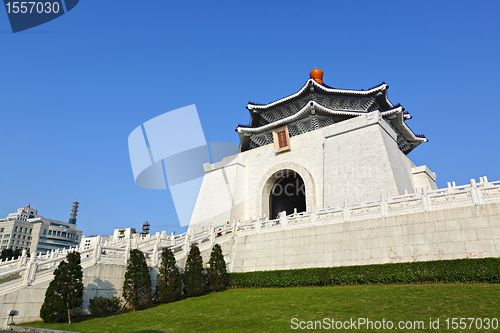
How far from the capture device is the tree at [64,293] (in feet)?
29.7

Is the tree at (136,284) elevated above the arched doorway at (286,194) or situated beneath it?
situated beneath

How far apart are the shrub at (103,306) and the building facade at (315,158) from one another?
1114 centimetres

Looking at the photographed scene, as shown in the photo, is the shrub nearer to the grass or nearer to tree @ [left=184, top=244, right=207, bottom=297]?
the grass

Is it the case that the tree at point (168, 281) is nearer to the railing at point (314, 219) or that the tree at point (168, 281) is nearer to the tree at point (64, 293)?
the railing at point (314, 219)

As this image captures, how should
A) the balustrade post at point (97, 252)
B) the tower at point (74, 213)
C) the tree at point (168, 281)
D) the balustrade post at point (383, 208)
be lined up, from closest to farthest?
the balustrade post at point (97, 252) → the tree at point (168, 281) → the balustrade post at point (383, 208) → the tower at point (74, 213)

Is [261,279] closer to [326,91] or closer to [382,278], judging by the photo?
[382,278]

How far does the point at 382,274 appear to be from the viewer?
1075 centimetres

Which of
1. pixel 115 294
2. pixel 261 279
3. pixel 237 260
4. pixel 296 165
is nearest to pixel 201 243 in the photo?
pixel 237 260

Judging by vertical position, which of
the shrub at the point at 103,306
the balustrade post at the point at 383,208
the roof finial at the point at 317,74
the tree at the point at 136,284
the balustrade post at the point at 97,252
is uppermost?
the roof finial at the point at 317,74

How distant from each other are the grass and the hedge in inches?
15.8

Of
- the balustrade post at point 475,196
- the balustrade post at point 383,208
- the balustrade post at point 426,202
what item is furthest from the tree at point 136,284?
the balustrade post at point 475,196

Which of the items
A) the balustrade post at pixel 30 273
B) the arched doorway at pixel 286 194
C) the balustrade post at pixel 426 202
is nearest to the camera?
the balustrade post at pixel 30 273

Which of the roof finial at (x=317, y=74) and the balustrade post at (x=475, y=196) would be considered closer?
the balustrade post at (x=475, y=196)

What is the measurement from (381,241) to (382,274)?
1418 mm
